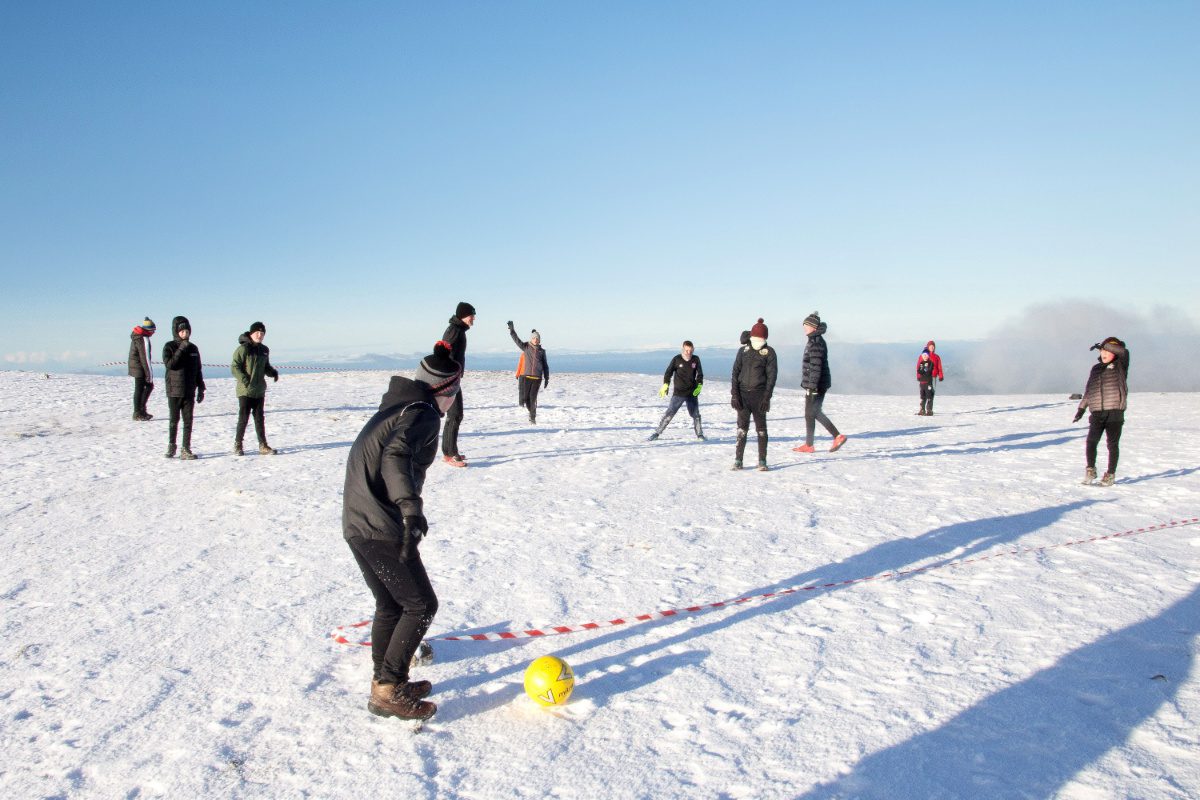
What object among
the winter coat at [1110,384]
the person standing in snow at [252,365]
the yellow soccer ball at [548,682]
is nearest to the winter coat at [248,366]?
the person standing in snow at [252,365]

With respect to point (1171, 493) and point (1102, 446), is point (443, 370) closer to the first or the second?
point (1171, 493)

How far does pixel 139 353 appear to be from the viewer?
1559 cm

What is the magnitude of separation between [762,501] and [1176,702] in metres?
5.52

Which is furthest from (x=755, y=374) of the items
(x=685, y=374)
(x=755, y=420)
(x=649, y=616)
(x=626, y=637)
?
(x=626, y=637)

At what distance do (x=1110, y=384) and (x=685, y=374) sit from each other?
22.4ft

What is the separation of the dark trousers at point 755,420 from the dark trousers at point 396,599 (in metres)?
7.71

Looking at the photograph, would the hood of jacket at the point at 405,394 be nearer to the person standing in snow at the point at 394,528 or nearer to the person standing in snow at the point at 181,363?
the person standing in snow at the point at 394,528

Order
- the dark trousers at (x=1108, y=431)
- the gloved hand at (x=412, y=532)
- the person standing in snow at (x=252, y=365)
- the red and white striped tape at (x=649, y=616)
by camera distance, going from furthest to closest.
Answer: the person standing in snow at (x=252, y=365) < the dark trousers at (x=1108, y=431) < the red and white striped tape at (x=649, y=616) < the gloved hand at (x=412, y=532)

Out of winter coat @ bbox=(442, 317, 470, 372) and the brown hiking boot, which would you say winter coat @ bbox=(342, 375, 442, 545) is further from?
winter coat @ bbox=(442, 317, 470, 372)

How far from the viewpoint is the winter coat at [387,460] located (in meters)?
4.00

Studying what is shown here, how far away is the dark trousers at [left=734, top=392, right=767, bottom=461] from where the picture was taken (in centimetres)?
1114

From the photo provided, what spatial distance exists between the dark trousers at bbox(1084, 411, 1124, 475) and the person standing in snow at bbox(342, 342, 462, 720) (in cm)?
1011

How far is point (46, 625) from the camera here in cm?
559

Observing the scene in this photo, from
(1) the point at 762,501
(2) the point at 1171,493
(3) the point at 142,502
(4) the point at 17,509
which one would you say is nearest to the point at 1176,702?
(1) the point at 762,501
